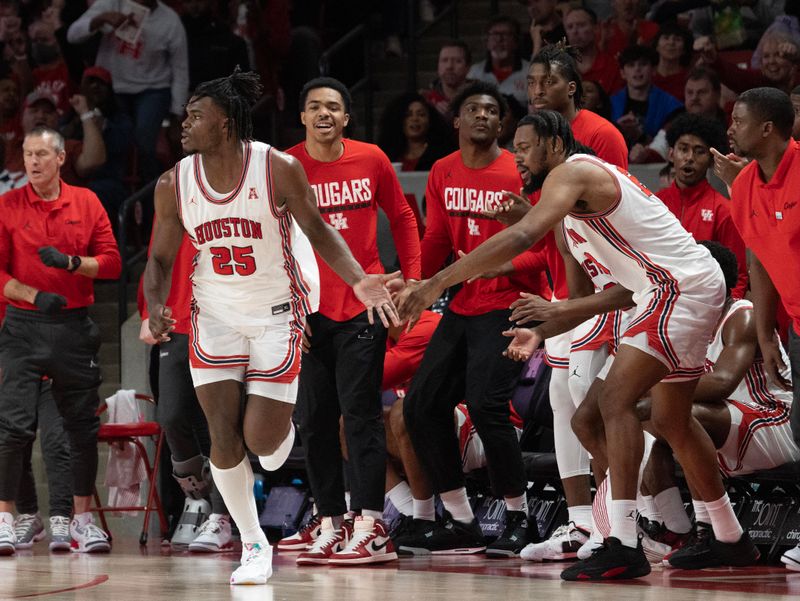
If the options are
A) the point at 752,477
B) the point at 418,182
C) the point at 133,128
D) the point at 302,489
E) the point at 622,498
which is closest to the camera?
the point at 622,498

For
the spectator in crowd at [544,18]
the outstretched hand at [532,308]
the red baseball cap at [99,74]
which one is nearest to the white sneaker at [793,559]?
the outstretched hand at [532,308]

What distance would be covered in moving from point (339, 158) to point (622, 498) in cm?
229

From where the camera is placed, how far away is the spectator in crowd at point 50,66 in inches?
468

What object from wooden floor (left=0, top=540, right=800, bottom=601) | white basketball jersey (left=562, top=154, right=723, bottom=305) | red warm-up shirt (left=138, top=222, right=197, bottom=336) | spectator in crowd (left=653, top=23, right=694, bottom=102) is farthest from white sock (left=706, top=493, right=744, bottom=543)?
spectator in crowd (left=653, top=23, right=694, bottom=102)

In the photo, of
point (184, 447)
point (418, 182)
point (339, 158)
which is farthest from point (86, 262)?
point (418, 182)

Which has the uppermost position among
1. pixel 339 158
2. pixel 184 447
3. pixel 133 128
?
pixel 133 128

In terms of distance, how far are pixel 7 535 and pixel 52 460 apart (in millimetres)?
783

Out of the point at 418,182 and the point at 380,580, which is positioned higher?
the point at 418,182

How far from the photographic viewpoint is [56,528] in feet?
26.0

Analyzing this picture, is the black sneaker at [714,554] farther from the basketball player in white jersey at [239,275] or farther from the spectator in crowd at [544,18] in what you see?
the spectator in crowd at [544,18]

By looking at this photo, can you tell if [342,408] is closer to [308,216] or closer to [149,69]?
[308,216]

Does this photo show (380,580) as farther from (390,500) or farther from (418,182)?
(418,182)

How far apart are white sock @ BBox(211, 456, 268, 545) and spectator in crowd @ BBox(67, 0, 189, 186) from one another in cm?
553

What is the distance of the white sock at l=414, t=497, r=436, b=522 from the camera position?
7406 mm
